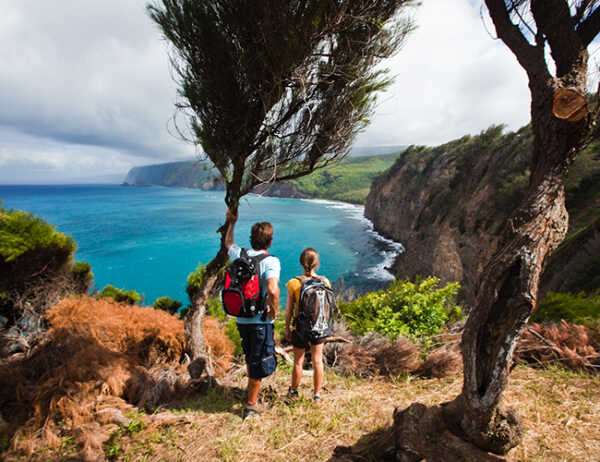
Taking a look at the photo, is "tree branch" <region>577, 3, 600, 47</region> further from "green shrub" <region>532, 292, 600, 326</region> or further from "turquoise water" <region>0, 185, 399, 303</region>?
"turquoise water" <region>0, 185, 399, 303</region>

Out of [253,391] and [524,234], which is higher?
[524,234]

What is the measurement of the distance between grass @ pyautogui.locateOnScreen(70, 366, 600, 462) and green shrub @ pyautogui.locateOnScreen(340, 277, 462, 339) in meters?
1.56

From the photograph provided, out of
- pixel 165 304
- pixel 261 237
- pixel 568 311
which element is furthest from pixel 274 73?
pixel 165 304

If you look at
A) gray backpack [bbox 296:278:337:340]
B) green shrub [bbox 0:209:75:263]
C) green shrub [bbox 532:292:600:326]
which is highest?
green shrub [bbox 0:209:75:263]

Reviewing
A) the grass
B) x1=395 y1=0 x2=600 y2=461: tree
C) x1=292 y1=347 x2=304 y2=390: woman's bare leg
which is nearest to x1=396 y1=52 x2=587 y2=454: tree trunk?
x1=395 y1=0 x2=600 y2=461: tree

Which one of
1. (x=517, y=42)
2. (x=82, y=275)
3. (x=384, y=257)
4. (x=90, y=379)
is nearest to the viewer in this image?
(x=517, y=42)

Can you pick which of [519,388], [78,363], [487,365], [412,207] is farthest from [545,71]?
[412,207]

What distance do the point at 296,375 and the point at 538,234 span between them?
2.96m

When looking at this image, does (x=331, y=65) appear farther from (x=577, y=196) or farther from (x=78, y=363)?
(x=577, y=196)

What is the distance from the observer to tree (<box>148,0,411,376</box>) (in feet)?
13.7

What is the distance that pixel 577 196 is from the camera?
74.2ft

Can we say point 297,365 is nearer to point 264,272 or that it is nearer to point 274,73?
point 264,272

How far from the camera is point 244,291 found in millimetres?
3432

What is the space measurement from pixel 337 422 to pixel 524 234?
2.64m
